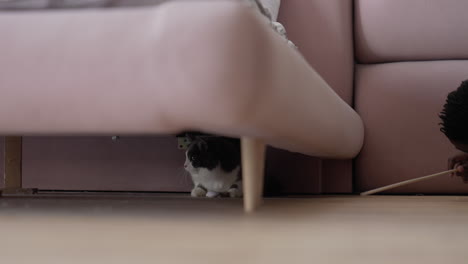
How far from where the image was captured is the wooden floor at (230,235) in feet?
1.95

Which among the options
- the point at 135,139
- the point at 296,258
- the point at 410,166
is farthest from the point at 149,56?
the point at 410,166

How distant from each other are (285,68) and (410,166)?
991mm

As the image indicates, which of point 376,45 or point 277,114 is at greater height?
point 376,45

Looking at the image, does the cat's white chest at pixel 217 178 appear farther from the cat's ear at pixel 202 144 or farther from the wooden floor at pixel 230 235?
the wooden floor at pixel 230 235

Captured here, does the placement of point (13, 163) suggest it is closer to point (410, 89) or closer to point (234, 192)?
point (234, 192)

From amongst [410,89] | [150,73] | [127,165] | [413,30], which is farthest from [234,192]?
[150,73]

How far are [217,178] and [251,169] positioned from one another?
0.75 meters

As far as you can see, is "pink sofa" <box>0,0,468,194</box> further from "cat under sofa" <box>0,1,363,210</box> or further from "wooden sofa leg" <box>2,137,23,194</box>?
"cat under sofa" <box>0,1,363,210</box>

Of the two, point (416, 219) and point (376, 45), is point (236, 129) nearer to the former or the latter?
point (416, 219)

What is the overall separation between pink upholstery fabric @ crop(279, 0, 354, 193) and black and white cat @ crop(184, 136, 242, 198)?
35cm

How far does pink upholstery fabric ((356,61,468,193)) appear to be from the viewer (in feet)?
5.54

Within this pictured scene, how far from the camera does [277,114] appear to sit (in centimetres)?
84

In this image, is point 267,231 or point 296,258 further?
point 267,231

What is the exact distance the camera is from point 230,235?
2.40ft
